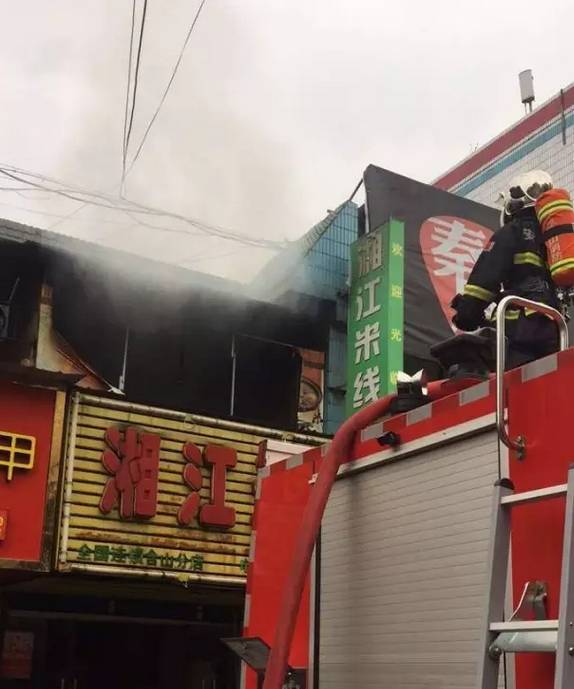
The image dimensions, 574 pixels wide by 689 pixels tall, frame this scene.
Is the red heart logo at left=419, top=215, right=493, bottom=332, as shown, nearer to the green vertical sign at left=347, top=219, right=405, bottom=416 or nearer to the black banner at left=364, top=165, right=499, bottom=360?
the black banner at left=364, top=165, right=499, bottom=360

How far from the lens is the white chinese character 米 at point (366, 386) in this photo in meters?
11.0

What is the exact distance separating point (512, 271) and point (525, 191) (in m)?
0.40

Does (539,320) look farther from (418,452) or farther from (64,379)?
(64,379)

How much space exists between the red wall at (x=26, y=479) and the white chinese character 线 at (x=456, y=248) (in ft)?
18.6

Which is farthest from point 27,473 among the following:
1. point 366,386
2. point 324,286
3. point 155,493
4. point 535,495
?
point 535,495

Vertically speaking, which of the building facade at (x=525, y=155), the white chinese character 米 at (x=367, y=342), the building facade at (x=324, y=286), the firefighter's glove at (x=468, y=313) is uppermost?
the building facade at (x=525, y=155)

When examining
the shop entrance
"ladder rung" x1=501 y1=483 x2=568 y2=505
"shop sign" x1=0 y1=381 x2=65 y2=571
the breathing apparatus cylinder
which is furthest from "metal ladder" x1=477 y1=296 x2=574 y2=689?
the shop entrance

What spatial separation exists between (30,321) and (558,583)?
910cm

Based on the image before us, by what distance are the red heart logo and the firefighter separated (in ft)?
25.8

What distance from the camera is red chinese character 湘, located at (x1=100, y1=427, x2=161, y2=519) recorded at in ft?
31.9

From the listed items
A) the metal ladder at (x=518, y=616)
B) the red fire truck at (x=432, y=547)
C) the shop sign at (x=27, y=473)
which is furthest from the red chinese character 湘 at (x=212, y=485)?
the metal ladder at (x=518, y=616)

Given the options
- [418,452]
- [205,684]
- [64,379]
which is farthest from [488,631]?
[205,684]

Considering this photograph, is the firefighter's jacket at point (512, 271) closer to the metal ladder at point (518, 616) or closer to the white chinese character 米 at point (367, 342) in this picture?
the metal ladder at point (518, 616)

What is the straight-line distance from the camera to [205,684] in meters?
12.0
